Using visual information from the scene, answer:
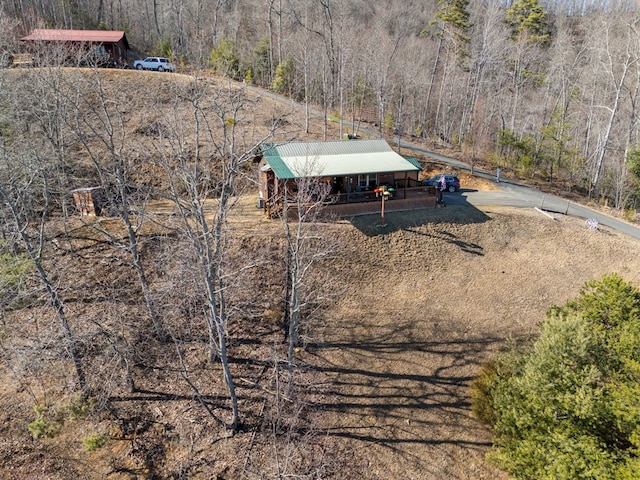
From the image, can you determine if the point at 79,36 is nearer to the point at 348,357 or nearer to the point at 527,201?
the point at 348,357

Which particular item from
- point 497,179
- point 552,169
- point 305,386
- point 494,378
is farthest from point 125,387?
point 552,169

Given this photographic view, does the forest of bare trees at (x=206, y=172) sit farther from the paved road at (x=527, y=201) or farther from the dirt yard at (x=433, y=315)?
the paved road at (x=527, y=201)

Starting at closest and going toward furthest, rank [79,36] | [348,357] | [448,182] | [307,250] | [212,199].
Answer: [348,357] → [307,250] → [212,199] → [448,182] → [79,36]

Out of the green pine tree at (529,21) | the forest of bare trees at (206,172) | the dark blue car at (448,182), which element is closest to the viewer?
the forest of bare trees at (206,172)

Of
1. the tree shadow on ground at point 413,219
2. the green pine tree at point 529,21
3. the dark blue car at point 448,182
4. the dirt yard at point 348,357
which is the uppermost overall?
the green pine tree at point 529,21

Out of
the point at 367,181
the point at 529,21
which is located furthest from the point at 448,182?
the point at 529,21

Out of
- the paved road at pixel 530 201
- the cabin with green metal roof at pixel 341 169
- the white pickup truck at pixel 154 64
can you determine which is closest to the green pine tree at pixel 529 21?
the paved road at pixel 530 201

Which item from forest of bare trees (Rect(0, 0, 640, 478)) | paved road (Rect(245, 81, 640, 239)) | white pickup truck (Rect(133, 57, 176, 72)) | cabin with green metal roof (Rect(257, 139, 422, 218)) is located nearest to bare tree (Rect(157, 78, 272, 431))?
forest of bare trees (Rect(0, 0, 640, 478))

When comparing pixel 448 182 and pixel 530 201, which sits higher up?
pixel 448 182
